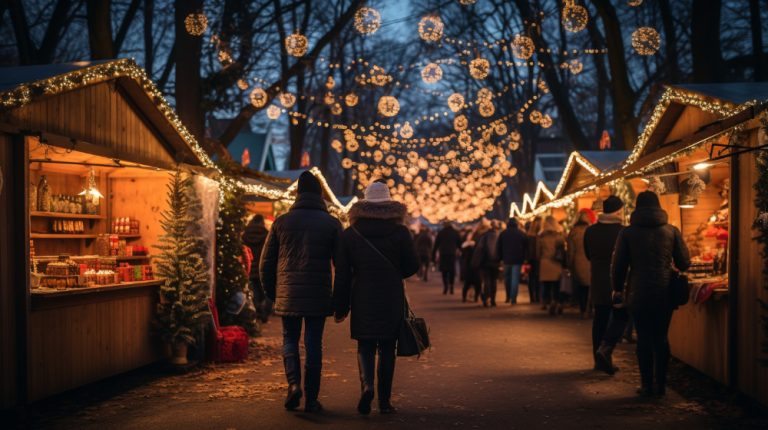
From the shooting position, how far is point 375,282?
7938 millimetres

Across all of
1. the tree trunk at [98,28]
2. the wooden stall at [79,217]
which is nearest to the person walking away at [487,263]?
the tree trunk at [98,28]

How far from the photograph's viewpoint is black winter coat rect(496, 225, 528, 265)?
20203 mm

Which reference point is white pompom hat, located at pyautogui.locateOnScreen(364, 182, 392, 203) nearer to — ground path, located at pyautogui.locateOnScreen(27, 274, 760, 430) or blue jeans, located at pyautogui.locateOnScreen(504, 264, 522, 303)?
ground path, located at pyautogui.locateOnScreen(27, 274, 760, 430)

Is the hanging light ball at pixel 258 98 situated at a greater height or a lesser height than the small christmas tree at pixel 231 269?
greater

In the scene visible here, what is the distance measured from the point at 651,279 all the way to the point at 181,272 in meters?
5.73

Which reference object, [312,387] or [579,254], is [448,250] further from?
[312,387]

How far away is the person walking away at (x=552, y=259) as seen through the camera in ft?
60.8

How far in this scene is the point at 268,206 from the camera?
2653cm

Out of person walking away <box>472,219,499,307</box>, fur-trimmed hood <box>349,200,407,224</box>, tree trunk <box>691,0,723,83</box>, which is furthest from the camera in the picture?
person walking away <box>472,219,499,307</box>

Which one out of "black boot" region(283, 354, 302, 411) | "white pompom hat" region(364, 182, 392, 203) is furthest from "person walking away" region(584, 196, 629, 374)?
"black boot" region(283, 354, 302, 411)

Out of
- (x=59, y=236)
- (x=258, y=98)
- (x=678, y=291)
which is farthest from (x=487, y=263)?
(x=678, y=291)

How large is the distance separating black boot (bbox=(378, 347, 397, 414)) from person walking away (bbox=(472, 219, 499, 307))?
12413 millimetres

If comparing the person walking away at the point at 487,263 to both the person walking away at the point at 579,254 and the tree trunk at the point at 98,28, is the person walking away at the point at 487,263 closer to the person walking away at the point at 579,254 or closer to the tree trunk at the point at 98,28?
the person walking away at the point at 579,254

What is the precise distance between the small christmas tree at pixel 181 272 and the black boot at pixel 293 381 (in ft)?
10.5
